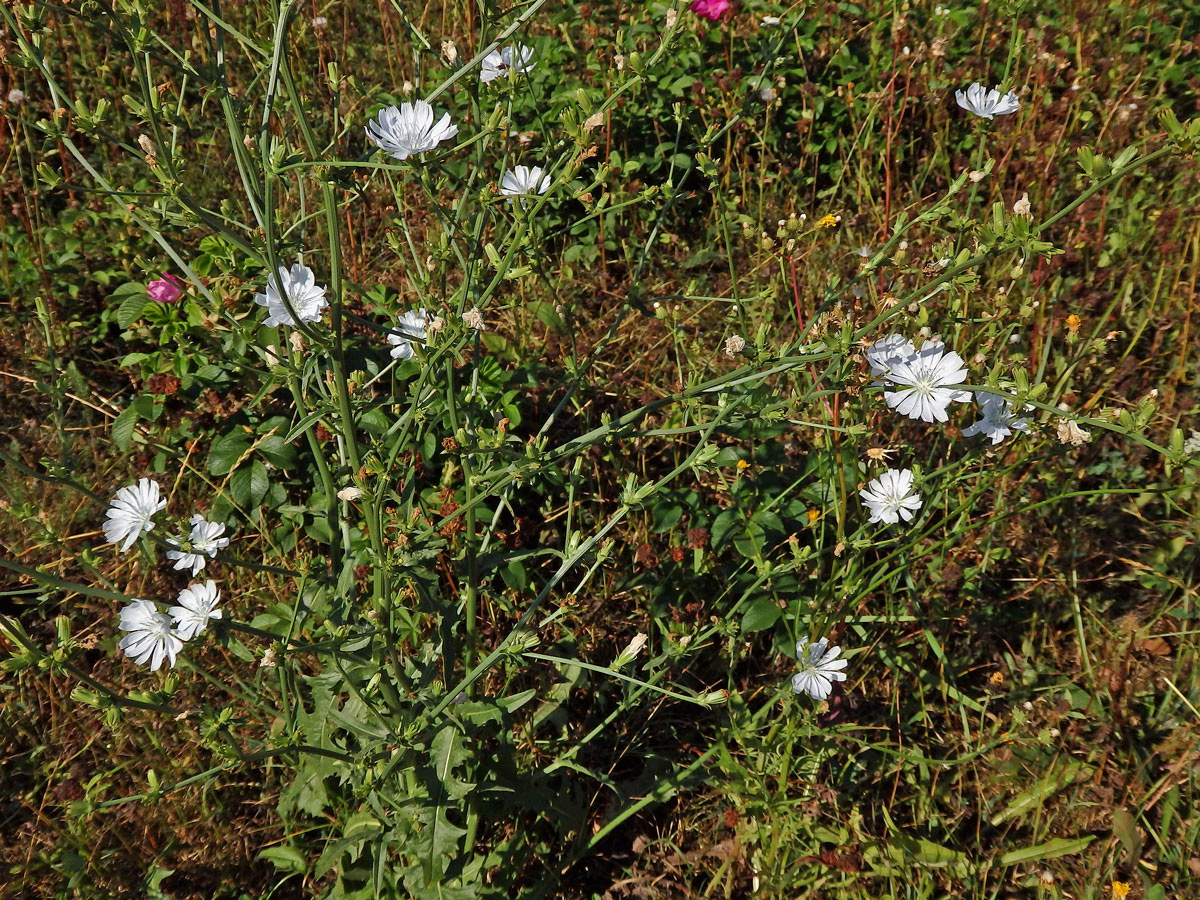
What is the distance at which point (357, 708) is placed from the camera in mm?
1822

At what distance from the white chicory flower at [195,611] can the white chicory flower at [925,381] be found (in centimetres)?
127

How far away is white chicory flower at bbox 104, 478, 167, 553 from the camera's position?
5.13ft

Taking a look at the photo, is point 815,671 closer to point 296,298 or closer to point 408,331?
point 408,331

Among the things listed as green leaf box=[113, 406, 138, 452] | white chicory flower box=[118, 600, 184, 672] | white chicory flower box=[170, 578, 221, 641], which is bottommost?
green leaf box=[113, 406, 138, 452]

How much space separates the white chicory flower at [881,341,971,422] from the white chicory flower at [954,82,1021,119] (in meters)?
0.75

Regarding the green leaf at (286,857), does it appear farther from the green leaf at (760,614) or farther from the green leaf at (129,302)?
the green leaf at (129,302)

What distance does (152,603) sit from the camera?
4.97ft

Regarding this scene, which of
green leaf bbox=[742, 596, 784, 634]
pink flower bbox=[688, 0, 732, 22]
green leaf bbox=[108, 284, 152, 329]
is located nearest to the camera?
green leaf bbox=[742, 596, 784, 634]

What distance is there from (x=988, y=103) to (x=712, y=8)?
4.70 feet

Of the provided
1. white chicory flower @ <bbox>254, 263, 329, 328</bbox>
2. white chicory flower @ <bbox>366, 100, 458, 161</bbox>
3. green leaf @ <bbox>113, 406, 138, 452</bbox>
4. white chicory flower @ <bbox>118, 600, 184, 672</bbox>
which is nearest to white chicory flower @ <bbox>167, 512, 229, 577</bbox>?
white chicory flower @ <bbox>118, 600, 184, 672</bbox>

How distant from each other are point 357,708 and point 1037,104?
3.10 m

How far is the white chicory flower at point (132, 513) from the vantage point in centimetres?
156

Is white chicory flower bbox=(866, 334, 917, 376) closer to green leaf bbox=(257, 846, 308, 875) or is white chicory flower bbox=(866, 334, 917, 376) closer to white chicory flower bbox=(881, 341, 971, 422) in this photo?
white chicory flower bbox=(881, 341, 971, 422)

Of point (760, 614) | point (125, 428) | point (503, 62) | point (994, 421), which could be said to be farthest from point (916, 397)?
point (125, 428)
